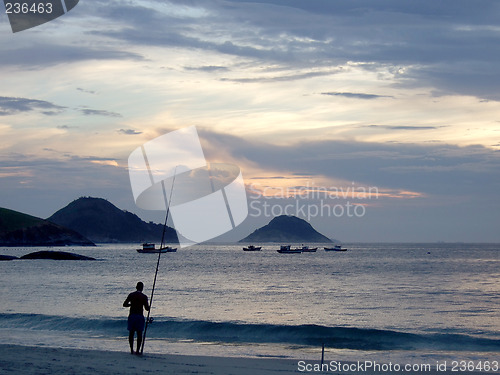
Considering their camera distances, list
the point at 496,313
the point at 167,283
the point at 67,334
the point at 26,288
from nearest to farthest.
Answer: the point at 67,334 < the point at 496,313 < the point at 26,288 < the point at 167,283

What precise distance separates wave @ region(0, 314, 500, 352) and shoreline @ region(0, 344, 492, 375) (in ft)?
20.7

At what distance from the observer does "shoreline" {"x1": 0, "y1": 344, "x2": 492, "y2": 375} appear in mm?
13648

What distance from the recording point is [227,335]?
25750 mm

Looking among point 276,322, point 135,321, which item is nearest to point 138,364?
point 135,321

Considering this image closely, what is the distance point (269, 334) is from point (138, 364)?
1205 centimetres

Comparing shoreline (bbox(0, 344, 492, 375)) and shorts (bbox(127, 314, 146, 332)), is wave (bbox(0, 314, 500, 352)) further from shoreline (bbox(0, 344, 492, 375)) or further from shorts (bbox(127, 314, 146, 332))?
shorts (bbox(127, 314, 146, 332))

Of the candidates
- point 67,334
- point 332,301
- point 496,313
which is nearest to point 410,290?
point 332,301

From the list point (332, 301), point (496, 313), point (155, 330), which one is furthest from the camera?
point (332, 301)

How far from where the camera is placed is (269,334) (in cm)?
2602

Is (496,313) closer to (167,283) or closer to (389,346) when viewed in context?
(389,346)

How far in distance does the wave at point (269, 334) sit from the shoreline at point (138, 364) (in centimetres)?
629

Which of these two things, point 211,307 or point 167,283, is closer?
point 211,307

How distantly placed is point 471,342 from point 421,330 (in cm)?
302

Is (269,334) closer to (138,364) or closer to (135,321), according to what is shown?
(135,321)
